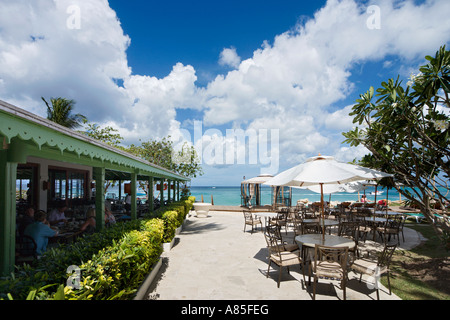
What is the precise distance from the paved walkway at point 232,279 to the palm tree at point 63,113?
58.0 feet

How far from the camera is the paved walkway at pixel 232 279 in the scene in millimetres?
4297

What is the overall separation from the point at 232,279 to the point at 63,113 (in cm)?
2124

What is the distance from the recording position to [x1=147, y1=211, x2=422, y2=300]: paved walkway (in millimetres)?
4297

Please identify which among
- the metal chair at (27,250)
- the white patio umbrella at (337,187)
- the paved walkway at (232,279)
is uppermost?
the white patio umbrella at (337,187)

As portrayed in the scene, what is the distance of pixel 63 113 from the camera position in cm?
1964

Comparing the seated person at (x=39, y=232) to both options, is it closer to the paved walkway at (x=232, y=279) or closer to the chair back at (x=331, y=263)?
the paved walkway at (x=232, y=279)

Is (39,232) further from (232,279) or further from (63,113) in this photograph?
(63,113)

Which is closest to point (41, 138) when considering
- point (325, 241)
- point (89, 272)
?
point (89, 272)

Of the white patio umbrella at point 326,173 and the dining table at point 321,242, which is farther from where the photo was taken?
the dining table at point 321,242

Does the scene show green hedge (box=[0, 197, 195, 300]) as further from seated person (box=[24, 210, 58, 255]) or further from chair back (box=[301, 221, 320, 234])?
chair back (box=[301, 221, 320, 234])

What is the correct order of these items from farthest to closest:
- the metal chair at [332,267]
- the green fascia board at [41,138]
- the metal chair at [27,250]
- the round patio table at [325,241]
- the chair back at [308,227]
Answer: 1. the chair back at [308,227]
2. the round patio table at [325,241]
3. the metal chair at [27,250]
4. the metal chair at [332,267]
5. the green fascia board at [41,138]

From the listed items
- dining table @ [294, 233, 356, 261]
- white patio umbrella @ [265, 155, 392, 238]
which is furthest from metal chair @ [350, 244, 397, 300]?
white patio umbrella @ [265, 155, 392, 238]

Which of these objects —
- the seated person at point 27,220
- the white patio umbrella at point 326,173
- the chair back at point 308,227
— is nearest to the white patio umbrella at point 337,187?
the chair back at point 308,227

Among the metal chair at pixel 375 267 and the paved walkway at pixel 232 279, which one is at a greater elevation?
the metal chair at pixel 375 267
